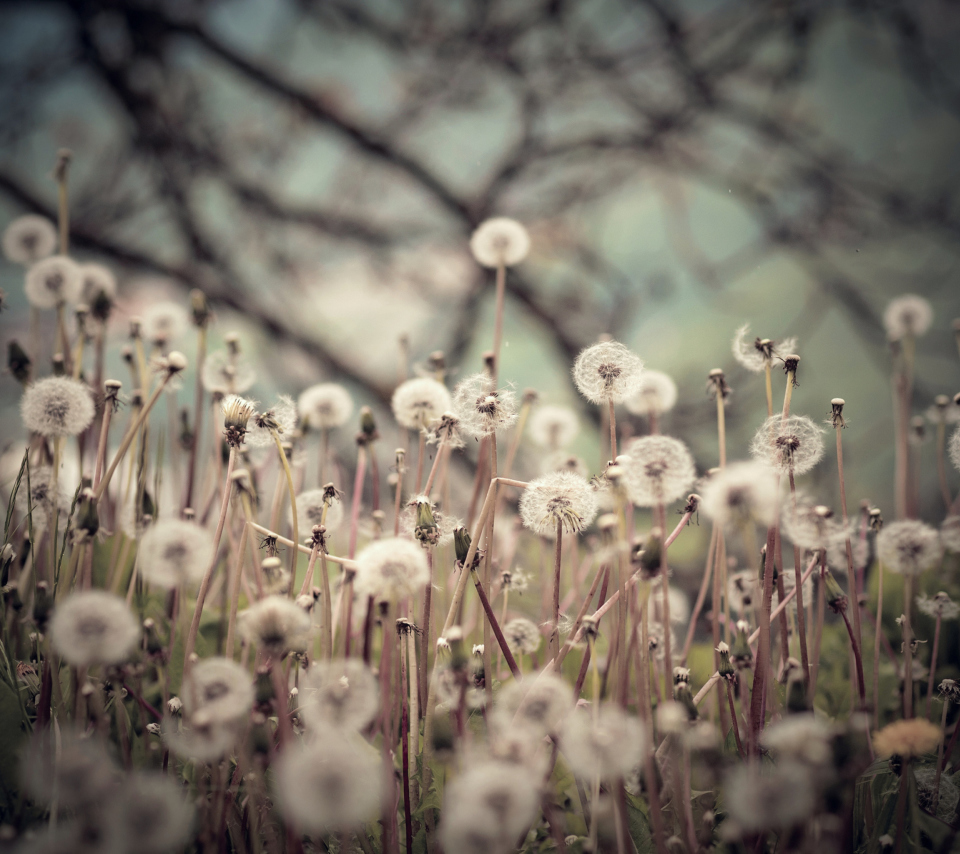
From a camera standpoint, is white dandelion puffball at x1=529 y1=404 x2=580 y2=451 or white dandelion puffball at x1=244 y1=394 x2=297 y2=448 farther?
white dandelion puffball at x1=529 y1=404 x2=580 y2=451

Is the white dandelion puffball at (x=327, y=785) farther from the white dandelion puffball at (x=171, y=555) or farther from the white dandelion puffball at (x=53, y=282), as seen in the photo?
the white dandelion puffball at (x=53, y=282)

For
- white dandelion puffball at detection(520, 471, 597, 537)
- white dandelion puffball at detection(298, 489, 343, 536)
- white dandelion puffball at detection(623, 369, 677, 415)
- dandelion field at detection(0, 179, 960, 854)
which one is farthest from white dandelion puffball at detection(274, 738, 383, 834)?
white dandelion puffball at detection(623, 369, 677, 415)

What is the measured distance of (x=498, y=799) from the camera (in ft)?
0.59

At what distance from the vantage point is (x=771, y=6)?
3.75 feet

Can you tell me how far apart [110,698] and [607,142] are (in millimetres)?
1239

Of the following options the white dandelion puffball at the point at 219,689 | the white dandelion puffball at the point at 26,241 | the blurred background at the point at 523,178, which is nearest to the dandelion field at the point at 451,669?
the white dandelion puffball at the point at 219,689

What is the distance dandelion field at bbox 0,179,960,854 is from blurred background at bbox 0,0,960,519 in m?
0.72

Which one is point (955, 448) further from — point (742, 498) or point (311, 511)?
point (311, 511)

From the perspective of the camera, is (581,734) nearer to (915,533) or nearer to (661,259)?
(915,533)

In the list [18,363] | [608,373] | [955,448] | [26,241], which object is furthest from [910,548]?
[26,241]

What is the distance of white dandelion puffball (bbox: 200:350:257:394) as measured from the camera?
459 mm

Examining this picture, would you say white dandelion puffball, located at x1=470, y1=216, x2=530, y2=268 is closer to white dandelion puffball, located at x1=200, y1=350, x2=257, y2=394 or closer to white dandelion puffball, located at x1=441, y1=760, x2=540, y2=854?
white dandelion puffball, located at x1=200, y1=350, x2=257, y2=394

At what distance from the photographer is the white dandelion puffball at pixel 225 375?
459mm

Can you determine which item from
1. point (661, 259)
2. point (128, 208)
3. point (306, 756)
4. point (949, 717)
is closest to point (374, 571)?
point (306, 756)
